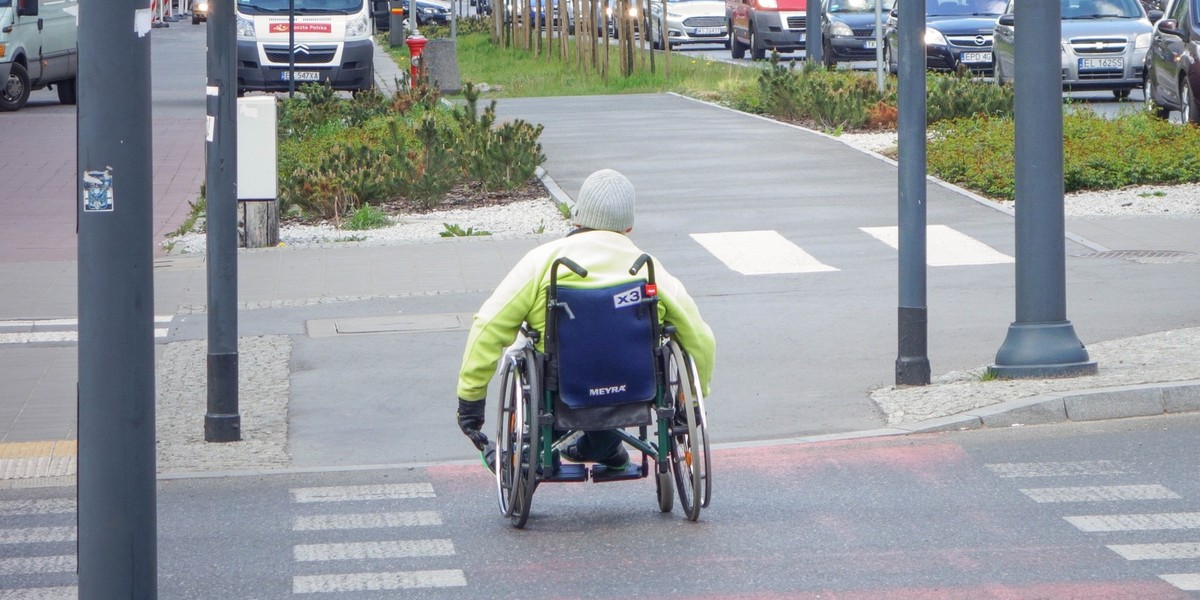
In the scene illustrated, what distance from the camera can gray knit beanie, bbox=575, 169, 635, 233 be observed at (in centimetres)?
639

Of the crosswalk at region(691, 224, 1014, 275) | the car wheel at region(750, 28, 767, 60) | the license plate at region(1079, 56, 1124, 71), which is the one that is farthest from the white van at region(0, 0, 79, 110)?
the crosswalk at region(691, 224, 1014, 275)

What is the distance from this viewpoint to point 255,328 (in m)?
11.3

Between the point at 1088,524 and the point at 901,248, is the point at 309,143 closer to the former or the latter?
the point at 901,248

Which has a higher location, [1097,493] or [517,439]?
[517,439]

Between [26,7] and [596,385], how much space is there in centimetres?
2383

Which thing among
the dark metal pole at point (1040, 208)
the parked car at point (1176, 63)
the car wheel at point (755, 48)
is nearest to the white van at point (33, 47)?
the car wheel at point (755, 48)

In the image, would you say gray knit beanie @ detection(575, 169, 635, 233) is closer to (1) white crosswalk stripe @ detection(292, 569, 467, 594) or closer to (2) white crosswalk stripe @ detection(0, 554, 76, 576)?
(1) white crosswalk stripe @ detection(292, 569, 467, 594)

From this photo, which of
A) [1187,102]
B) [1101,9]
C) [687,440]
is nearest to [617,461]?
[687,440]

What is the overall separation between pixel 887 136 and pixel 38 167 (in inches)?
385

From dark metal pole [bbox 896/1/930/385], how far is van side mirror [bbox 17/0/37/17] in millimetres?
21541

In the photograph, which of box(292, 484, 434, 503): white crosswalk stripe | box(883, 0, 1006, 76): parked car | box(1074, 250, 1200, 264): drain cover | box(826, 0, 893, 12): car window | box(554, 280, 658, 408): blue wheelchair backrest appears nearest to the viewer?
box(554, 280, 658, 408): blue wheelchair backrest

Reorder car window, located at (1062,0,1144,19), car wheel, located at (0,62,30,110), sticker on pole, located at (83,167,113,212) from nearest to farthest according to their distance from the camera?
sticker on pole, located at (83,167,113,212) → car window, located at (1062,0,1144,19) → car wheel, located at (0,62,30,110)

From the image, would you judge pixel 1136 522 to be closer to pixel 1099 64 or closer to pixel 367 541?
pixel 367 541

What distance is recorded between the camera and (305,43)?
94.6ft
